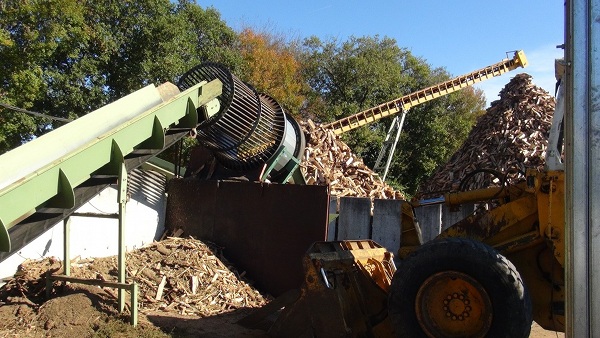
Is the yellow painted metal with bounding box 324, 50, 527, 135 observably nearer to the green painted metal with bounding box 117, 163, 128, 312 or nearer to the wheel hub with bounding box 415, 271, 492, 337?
the green painted metal with bounding box 117, 163, 128, 312

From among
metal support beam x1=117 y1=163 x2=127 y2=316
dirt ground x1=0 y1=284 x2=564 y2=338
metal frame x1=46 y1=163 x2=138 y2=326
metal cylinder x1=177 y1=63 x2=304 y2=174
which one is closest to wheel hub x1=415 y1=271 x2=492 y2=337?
dirt ground x1=0 y1=284 x2=564 y2=338

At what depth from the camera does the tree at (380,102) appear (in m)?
32.8

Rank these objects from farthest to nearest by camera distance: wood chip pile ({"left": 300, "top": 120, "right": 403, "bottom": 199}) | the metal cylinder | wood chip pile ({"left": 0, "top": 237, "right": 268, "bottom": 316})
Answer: wood chip pile ({"left": 300, "top": 120, "right": 403, "bottom": 199}), the metal cylinder, wood chip pile ({"left": 0, "top": 237, "right": 268, "bottom": 316})

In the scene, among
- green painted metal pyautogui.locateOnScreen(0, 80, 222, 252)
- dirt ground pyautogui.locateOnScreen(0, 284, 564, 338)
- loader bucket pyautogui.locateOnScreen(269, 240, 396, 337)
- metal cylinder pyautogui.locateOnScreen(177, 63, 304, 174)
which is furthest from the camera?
metal cylinder pyautogui.locateOnScreen(177, 63, 304, 174)

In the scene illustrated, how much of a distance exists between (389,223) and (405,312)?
4739 mm

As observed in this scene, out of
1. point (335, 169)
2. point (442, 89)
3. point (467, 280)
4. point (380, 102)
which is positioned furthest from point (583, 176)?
point (380, 102)

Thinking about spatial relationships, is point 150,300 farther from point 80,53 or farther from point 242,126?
point 80,53

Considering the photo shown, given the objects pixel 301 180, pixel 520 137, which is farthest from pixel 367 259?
pixel 520 137

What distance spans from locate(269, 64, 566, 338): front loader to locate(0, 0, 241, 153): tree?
43.9 feet

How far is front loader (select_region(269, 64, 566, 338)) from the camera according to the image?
4.38 m

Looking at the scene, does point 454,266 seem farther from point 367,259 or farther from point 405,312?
point 367,259

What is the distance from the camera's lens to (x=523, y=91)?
60.0ft

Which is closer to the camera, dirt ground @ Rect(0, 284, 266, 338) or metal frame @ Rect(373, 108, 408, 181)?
dirt ground @ Rect(0, 284, 266, 338)

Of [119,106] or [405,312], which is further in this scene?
[119,106]
